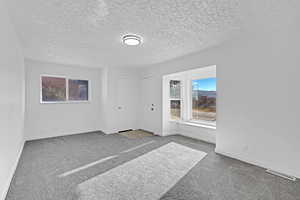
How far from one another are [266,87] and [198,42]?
1.51 meters

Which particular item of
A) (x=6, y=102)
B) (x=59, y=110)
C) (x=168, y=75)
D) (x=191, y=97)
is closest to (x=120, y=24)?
(x=6, y=102)

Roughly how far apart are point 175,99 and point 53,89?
13.6 feet

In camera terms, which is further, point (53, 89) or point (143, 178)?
point (53, 89)

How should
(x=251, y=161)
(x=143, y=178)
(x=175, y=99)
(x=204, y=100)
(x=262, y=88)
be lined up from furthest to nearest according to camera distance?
(x=175, y=99) → (x=204, y=100) → (x=251, y=161) → (x=262, y=88) → (x=143, y=178)

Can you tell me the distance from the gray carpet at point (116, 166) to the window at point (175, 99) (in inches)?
62.3

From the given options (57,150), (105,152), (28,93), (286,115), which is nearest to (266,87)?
(286,115)

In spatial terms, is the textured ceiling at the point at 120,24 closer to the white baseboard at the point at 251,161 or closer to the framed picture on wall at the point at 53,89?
the framed picture on wall at the point at 53,89

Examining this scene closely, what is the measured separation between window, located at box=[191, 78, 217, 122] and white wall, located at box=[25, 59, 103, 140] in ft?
11.5

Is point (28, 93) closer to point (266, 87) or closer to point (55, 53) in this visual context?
point (55, 53)

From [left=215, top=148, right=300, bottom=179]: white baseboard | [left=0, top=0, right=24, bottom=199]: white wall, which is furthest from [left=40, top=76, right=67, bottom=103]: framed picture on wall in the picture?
[left=215, top=148, right=300, bottom=179]: white baseboard

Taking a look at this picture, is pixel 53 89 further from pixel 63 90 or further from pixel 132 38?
pixel 132 38

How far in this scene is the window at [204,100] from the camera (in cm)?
429

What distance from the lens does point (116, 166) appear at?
8.60ft

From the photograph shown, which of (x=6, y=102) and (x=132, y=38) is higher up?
(x=132, y=38)
